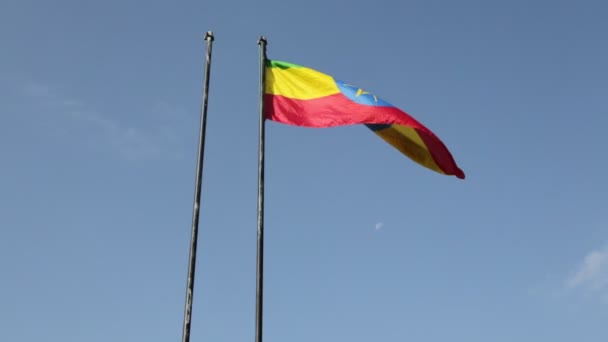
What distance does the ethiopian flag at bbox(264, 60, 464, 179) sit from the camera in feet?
65.7

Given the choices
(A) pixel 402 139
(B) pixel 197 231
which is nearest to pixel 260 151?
(B) pixel 197 231

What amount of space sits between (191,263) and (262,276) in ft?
5.40

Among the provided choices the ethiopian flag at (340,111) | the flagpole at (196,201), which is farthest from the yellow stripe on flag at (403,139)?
the flagpole at (196,201)

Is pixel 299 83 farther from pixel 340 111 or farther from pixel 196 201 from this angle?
pixel 196 201

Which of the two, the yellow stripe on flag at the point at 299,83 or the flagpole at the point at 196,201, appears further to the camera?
the yellow stripe on flag at the point at 299,83

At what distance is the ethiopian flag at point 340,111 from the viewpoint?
788 inches

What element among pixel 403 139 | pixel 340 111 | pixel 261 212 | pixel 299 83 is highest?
pixel 299 83

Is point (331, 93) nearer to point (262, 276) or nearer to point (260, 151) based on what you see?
point (260, 151)

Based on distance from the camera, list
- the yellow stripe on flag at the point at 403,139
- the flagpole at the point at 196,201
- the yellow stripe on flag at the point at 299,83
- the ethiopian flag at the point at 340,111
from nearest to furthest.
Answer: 1. the flagpole at the point at 196,201
2. the ethiopian flag at the point at 340,111
3. the yellow stripe on flag at the point at 299,83
4. the yellow stripe on flag at the point at 403,139

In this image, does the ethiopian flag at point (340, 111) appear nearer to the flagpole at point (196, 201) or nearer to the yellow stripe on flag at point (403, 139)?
the yellow stripe on flag at point (403, 139)

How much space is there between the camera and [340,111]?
2027 centimetres

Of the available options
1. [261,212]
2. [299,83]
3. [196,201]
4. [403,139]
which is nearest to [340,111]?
[299,83]

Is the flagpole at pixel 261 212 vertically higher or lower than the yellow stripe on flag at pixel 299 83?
lower

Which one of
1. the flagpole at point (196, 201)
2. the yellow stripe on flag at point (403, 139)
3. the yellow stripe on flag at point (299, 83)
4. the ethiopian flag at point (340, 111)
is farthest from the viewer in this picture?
the yellow stripe on flag at point (403, 139)
